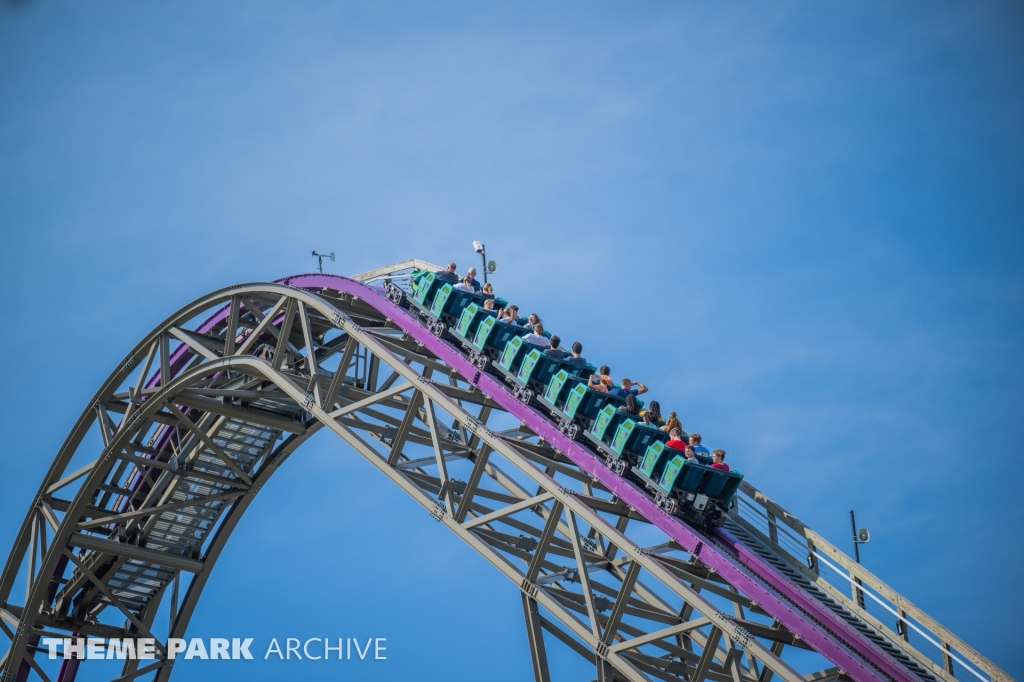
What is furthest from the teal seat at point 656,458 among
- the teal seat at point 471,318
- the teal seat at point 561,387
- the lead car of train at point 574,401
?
the teal seat at point 471,318

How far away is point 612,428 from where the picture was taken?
16.7 metres

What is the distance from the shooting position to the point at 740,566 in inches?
578

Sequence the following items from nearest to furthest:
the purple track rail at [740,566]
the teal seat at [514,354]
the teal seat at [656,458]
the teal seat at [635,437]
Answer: the purple track rail at [740,566] → the teal seat at [656,458] → the teal seat at [635,437] → the teal seat at [514,354]

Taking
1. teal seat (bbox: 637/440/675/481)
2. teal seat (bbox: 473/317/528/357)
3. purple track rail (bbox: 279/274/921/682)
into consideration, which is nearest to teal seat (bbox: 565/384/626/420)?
purple track rail (bbox: 279/274/921/682)

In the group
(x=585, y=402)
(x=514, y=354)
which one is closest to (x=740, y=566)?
(x=585, y=402)

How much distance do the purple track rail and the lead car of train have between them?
0.80ft

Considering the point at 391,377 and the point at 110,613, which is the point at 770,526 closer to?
the point at 391,377

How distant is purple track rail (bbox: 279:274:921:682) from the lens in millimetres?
13469

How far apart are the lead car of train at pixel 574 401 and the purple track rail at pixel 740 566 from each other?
0.80 ft

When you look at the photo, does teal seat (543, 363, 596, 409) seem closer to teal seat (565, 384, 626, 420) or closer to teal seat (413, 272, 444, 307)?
teal seat (565, 384, 626, 420)

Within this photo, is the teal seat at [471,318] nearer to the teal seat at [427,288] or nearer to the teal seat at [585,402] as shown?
the teal seat at [427,288]

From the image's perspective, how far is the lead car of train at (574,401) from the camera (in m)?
15.9

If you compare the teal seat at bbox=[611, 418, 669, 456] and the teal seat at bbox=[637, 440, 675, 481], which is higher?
the teal seat at bbox=[611, 418, 669, 456]

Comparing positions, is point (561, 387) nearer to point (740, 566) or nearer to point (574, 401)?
point (574, 401)
